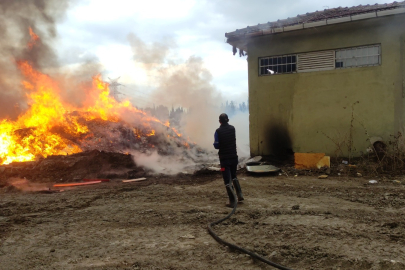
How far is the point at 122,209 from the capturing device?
6062 millimetres

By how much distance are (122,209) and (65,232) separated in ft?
4.54

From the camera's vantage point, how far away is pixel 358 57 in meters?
10.2

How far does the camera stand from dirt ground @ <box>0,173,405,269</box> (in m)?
3.61

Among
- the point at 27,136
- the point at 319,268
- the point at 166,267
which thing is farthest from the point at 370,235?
A: the point at 27,136

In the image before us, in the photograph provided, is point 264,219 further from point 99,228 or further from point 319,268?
point 99,228

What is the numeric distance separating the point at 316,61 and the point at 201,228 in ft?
27.5

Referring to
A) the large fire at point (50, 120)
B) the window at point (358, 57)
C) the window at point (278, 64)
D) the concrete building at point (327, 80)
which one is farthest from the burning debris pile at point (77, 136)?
the window at point (358, 57)

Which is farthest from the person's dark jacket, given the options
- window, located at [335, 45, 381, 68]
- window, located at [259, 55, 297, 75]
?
window, located at [335, 45, 381, 68]

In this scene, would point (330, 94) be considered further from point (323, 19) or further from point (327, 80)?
point (323, 19)

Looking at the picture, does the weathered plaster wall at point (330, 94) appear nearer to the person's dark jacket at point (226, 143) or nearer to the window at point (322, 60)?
the window at point (322, 60)

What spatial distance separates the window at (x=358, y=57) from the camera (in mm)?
10031

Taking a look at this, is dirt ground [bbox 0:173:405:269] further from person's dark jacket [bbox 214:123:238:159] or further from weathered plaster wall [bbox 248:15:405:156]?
weathered plaster wall [bbox 248:15:405:156]

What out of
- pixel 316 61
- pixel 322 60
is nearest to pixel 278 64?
pixel 316 61

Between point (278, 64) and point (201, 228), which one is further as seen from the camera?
point (278, 64)
